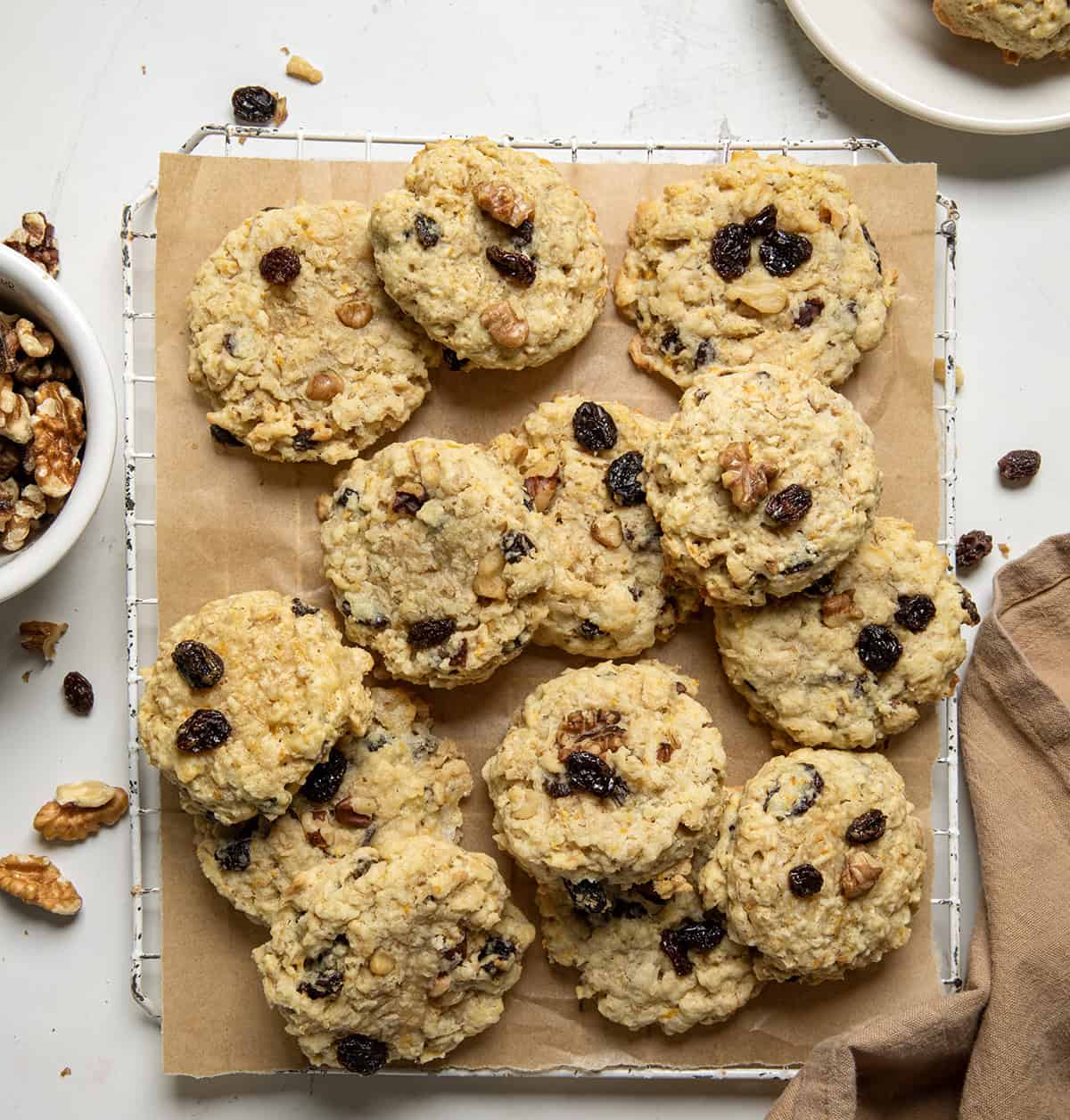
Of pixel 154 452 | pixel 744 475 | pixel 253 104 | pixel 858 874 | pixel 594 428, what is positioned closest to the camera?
pixel 744 475

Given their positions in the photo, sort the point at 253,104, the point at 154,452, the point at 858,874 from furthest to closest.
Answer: the point at 253,104
the point at 154,452
the point at 858,874

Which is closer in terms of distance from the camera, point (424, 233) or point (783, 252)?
point (424, 233)

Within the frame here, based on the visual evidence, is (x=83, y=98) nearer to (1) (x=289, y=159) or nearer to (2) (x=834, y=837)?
(1) (x=289, y=159)

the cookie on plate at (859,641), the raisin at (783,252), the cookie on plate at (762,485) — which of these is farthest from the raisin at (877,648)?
the raisin at (783,252)

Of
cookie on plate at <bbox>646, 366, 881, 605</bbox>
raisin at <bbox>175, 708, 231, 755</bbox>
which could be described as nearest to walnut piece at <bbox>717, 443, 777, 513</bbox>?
cookie on plate at <bbox>646, 366, 881, 605</bbox>

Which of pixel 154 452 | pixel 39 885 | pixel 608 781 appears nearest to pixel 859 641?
pixel 608 781

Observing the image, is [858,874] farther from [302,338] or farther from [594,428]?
[302,338]

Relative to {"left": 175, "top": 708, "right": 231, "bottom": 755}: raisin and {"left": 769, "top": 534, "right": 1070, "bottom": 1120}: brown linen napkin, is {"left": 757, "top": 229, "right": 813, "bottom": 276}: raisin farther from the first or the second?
{"left": 175, "top": 708, "right": 231, "bottom": 755}: raisin

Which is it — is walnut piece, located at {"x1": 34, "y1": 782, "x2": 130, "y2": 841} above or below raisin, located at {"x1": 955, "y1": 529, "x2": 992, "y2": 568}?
below
